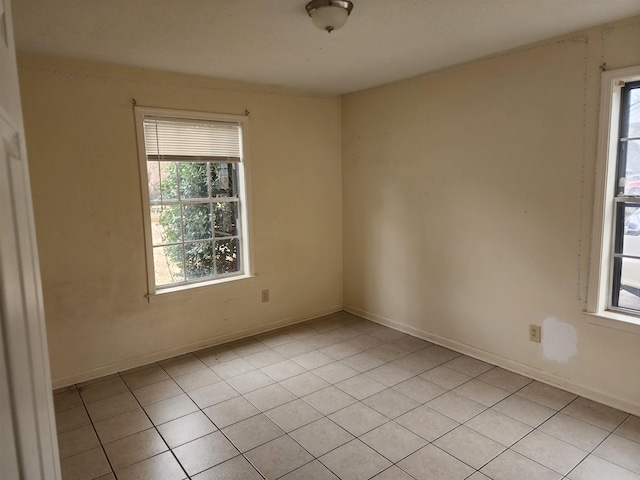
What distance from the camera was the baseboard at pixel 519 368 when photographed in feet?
8.53

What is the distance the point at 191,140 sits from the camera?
347cm

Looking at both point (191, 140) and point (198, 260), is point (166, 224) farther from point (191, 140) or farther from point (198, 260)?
point (191, 140)

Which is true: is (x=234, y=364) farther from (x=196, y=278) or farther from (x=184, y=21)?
(x=184, y=21)

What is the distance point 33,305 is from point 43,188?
2.42 meters

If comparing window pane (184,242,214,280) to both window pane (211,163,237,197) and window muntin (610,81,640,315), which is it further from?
window muntin (610,81,640,315)

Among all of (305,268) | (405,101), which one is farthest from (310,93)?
(305,268)

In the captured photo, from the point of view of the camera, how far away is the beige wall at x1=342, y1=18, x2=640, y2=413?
8.60 ft

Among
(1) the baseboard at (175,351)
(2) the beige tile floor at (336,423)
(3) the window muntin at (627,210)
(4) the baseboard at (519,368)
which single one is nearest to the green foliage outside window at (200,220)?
(1) the baseboard at (175,351)

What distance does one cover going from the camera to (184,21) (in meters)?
2.26

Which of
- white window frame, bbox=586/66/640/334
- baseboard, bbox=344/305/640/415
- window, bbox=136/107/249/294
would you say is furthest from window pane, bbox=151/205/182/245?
white window frame, bbox=586/66/640/334

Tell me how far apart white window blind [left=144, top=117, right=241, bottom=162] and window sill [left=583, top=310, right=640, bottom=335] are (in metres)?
2.94

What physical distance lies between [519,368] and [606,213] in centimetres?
125

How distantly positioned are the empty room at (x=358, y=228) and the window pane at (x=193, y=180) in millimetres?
24

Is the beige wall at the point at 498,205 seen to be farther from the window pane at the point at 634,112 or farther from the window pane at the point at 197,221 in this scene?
the window pane at the point at 197,221
